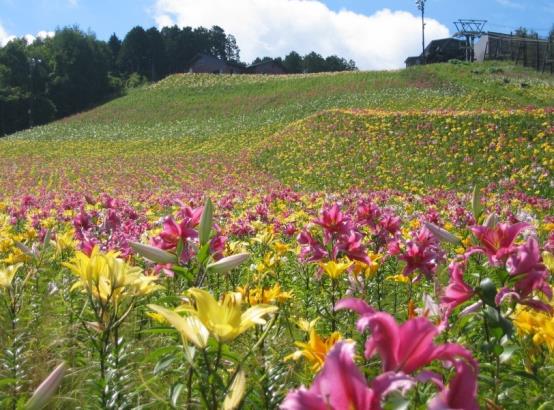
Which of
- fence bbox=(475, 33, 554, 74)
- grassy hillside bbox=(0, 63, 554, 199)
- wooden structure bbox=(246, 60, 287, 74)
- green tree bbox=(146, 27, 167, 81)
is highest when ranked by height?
green tree bbox=(146, 27, 167, 81)

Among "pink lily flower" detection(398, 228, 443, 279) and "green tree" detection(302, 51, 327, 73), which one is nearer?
"pink lily flower" detection(398, 228, 443, 279)

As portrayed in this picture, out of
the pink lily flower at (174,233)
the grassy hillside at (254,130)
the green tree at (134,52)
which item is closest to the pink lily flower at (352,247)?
the pink lily flower at (174,233)

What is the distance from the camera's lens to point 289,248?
9.99ft

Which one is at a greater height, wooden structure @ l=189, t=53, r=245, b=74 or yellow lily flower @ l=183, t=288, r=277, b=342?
wooden structure @ l=189, t=53, r=245, b=74

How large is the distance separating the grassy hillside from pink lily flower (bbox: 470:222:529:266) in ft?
31.7

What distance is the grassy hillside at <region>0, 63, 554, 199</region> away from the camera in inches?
537

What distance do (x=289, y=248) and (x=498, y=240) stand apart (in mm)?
1813

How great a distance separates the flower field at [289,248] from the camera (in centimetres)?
98

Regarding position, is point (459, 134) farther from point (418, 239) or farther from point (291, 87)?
point (291, 87)

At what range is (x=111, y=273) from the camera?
47.8 inches

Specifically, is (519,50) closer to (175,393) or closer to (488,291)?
(488,291)

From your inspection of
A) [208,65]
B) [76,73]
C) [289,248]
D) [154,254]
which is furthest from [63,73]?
[154,254]

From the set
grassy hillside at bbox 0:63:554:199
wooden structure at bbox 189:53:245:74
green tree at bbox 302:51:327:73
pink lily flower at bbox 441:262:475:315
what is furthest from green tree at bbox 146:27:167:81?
pink lily flower at bbox 441:262:475:315

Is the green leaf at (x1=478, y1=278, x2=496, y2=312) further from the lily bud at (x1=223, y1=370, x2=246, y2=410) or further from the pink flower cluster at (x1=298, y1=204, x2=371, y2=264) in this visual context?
the pink flower cluster at (x1=298, y1=204, x2=371, y2=264)
